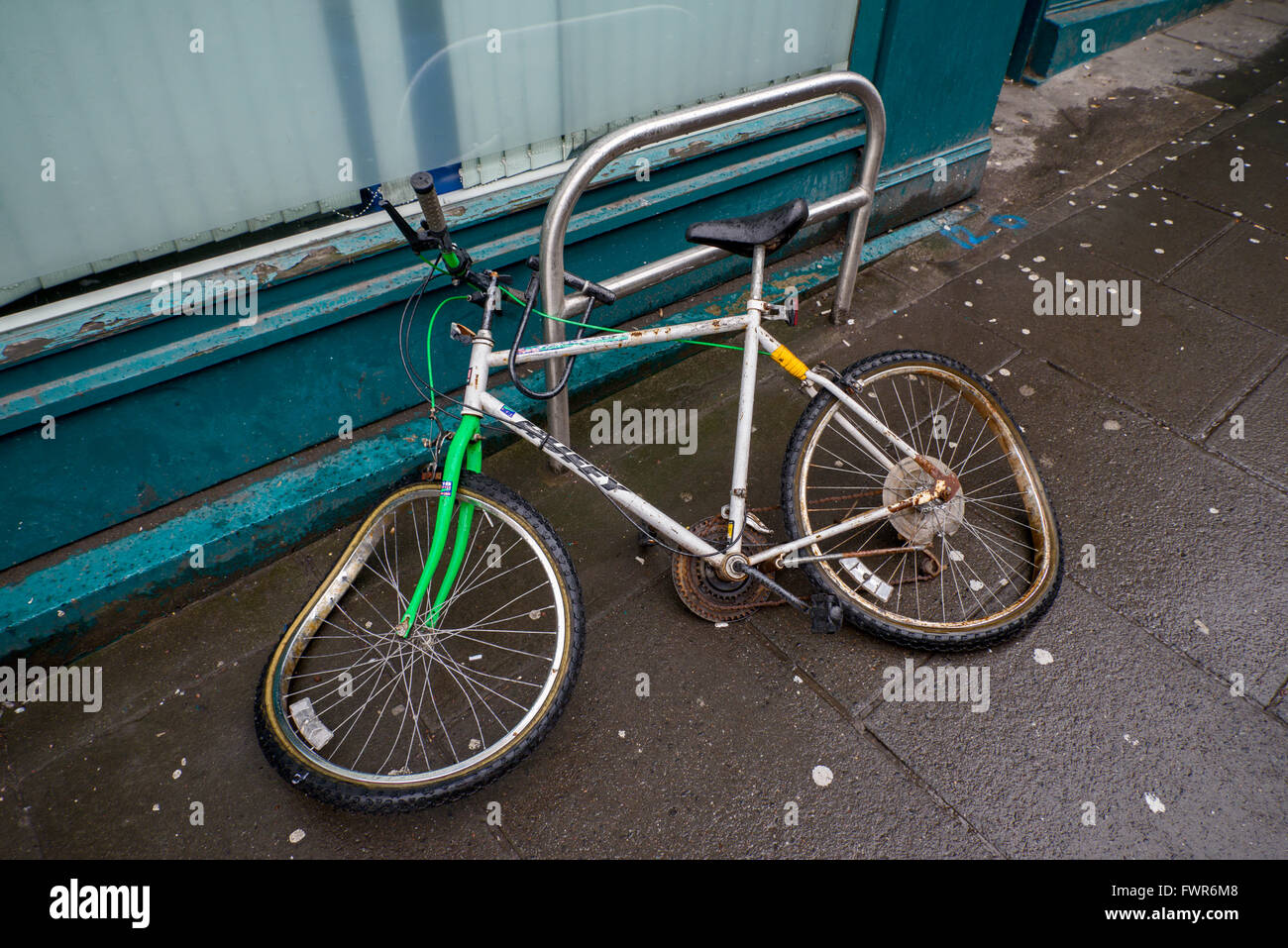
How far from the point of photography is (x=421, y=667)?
9.09 feet

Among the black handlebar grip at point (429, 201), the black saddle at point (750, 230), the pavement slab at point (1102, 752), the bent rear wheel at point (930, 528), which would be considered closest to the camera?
the black handlebar grip at point (429, 201)

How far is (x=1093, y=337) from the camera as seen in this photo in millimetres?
4137

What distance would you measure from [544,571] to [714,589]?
60 cm

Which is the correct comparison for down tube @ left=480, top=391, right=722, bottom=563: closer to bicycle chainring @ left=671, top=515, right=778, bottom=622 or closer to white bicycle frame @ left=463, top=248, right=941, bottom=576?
white bicycle frame @ left=463, top=248, right=941, bottom=576

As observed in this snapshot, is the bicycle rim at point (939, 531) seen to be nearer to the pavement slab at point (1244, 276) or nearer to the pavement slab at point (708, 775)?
the pavement slab at point (708, 775)

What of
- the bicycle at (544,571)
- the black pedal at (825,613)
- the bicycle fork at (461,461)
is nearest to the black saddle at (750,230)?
the bicycle at (544,571)

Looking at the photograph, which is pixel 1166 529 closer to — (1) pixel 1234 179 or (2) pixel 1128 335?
(2) pixel 1128 335

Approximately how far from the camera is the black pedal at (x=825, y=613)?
2670mm

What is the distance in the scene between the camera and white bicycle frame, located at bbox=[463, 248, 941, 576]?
230 centimetres

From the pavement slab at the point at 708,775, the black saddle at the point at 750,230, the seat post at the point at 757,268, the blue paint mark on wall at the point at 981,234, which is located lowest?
the pavement slab at the point at 708,775

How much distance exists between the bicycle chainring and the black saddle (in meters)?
0.93
